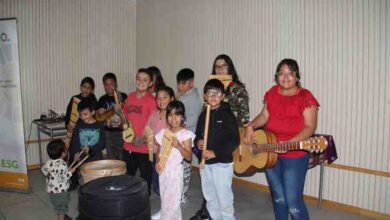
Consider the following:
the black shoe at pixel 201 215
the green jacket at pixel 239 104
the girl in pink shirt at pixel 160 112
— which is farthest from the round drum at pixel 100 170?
the green jacket at pixel 239 104

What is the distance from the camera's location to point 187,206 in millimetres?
3750

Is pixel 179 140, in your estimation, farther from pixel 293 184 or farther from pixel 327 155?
pixel 327 155

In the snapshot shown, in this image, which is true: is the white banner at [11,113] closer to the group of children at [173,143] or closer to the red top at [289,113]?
the group of children at [173,143]

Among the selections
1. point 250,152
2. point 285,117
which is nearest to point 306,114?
point 285,117

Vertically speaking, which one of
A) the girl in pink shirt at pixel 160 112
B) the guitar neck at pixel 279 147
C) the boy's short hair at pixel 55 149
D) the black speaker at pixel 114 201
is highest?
the girl in pink shirt at pixel 160 112

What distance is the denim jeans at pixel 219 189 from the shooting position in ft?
9.50

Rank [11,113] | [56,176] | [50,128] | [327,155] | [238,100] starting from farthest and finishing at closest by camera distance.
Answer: [50,128] < [11,113] < [327,155] < [238,100] < [56,176]

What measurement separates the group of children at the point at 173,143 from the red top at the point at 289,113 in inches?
13.2

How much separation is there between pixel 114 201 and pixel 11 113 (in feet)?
8.39

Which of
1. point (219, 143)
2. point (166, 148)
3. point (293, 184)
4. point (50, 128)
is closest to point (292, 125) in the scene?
point (293, 184)

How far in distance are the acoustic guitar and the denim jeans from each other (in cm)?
22

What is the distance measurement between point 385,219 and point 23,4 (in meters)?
5.22

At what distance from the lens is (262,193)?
4258mm

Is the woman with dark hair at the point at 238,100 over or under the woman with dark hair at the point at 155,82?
under
